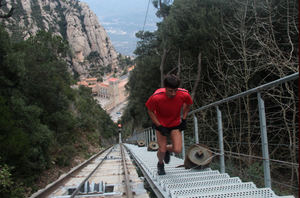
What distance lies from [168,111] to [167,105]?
0.40 ft

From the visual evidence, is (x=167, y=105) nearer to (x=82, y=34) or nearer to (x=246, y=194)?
(x=246, y=194)

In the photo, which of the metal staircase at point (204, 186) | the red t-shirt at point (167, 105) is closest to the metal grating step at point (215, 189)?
Result: the metal staircase at point (204, 186)

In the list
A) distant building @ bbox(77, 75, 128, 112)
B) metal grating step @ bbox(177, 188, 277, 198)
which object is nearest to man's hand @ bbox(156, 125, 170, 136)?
metal grating step @ bbox(177, 188, 277, 198)

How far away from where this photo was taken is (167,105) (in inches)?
182

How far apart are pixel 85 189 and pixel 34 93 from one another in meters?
10.9

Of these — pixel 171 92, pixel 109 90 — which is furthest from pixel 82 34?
pixel 171 92

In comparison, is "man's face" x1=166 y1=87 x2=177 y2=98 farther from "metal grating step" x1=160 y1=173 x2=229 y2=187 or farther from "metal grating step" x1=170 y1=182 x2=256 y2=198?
"metal grating step" x1=170 y1=182 x2=256 y2=198

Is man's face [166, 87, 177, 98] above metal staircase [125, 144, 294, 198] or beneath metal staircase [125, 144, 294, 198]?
Result: above

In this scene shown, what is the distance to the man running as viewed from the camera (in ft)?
15.0

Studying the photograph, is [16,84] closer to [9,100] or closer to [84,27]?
[9,100]

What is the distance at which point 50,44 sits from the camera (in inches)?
985

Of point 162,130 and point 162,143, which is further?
point 162,143

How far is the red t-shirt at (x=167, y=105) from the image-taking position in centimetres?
459

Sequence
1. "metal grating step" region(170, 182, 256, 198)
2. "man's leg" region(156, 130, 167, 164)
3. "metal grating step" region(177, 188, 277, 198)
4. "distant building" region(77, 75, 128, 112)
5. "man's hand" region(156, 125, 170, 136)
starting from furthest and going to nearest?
"distant building" region(77, 75, 128, 112) < "man's leg" region(156, 130, 167, 164) < "man's hand" region(156, 125, 170, 136) < "metal grating step" region(170, 182, 256, 198) < "metal grating step" region(177, 188, 277, 198)
